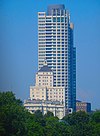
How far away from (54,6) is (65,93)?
33.5 feet

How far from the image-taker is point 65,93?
228 ft

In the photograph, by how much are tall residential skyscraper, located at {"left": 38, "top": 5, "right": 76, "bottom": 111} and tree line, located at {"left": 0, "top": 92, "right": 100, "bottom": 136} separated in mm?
35314

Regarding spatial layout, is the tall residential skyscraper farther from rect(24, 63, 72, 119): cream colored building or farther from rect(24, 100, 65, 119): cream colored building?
rect(24, 100, 65, 119): cream colored building

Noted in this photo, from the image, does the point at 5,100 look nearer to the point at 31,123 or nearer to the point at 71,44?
the point at 31,123

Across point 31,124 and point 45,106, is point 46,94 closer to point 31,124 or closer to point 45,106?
point 45,106

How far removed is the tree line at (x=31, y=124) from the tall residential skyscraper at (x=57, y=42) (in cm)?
3531

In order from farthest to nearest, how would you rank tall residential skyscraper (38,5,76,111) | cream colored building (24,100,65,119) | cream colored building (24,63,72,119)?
tall residential skyscraper (38,5,76,111), cream colored building (24,63,72,119), cream colored building (24,100,65,119)

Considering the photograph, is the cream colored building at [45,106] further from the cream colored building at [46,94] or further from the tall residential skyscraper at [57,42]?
the tall residential skyscraper at [57,42]

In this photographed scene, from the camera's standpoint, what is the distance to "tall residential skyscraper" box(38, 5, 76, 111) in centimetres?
7406

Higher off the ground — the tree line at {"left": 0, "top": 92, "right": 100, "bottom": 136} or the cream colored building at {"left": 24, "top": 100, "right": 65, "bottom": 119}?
the cream colored building at {"left": 24, "top": 100, "right": 65, "bottom": 119}

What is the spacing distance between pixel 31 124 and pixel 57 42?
1869 inches

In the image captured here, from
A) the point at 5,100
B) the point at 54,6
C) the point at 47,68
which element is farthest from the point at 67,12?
the point at 5,100

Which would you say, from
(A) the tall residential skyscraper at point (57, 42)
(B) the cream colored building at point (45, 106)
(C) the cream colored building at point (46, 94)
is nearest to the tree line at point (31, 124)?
(B) the cream colored building at point (45, 106)

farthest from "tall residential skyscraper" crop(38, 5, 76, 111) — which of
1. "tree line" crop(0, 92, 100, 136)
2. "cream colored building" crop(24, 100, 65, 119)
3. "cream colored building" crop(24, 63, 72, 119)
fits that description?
"tree line" crop(0, 92, 100, 136)
